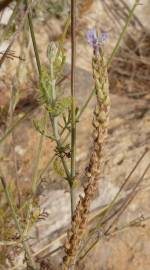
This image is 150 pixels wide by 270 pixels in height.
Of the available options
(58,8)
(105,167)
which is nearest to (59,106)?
(105,167)

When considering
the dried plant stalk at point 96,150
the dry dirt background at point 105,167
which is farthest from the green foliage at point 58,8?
the dried plant stalk at point 96,150

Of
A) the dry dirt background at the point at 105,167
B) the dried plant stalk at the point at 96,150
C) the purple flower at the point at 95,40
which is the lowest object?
the dry dirt background at the point at 105,167

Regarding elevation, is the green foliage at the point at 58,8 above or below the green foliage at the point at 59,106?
above

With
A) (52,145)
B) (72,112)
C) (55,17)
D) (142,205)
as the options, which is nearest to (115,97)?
(52,145)

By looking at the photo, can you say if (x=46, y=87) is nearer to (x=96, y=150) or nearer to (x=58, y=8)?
(x=96, y=150)

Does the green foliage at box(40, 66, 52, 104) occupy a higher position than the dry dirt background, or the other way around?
the green foliage at box(40, 66, 52, 104)

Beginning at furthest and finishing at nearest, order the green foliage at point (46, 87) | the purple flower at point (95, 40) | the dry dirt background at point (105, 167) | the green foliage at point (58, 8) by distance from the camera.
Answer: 1. the green foliage at point (58, 8)
2. the dry dirt background at point (105, 167)
3. the green foliage at point (46, 87)
4. the purple flower at point (95, 40)

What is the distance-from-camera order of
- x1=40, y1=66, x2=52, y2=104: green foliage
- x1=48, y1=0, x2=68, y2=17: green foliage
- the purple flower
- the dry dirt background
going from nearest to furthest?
the purple flower, x1=40, y1=66, x2=52, y2=104: green foliage, the dry dirt background, x1=48, y1=0, x2=68, y2=17: green foliage

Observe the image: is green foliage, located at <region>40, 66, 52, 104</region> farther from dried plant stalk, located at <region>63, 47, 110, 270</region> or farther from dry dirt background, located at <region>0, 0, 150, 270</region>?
dry dirt background, located at <region>0, 0, 150, 270</region>

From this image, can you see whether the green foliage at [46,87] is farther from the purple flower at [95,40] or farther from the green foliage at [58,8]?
the green foliage at [58,8]

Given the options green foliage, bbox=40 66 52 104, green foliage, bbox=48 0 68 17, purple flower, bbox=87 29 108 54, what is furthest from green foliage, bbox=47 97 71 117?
green foliage, bbox=48 0 68 17
